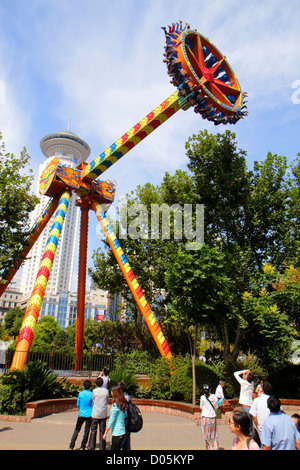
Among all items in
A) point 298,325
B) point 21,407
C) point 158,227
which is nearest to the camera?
point 21,407

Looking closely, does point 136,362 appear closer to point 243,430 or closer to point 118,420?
point 118,420

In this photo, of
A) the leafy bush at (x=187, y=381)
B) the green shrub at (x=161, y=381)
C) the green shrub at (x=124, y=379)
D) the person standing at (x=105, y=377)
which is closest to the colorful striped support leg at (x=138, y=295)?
the green shrub at (x=161, y=381)

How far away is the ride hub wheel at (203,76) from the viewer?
47.8ft

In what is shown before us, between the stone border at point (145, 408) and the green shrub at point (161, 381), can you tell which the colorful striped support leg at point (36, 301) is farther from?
the green shrub at point (161, 381)

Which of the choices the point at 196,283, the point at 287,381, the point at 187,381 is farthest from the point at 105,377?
the point at 287,381

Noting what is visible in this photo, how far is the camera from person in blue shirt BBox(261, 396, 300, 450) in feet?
12.6

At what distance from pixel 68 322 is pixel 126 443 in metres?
112

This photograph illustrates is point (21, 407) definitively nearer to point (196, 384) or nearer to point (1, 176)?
point (196, 384)

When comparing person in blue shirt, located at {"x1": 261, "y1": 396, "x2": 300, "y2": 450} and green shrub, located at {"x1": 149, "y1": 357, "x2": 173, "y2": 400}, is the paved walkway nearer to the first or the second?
green shrub, located at {"x1": 149, "y1": 357, "x2": 173, "y2": 400}

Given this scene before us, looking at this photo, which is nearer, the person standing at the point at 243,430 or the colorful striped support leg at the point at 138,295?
the person standing at the point at 243,430

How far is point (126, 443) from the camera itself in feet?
16.3

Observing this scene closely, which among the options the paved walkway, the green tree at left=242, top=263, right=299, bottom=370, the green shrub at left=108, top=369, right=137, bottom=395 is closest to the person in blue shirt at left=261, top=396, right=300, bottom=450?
the paved walkway

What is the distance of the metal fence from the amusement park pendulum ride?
0.40 meters
